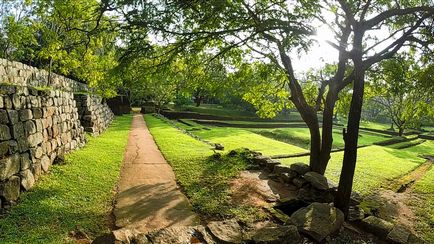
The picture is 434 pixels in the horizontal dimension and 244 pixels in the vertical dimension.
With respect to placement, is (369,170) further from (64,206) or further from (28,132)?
(28,132)

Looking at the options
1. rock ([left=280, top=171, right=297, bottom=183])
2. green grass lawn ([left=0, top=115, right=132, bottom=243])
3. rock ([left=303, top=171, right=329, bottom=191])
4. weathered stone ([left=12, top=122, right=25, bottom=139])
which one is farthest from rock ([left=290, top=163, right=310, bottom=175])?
weathered stone ([left=12, top=122, right=25, bottom=139])

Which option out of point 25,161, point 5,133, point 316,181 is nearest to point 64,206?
point 25,161

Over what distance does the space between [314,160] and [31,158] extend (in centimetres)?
886

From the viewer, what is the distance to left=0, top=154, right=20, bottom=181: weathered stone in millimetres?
6430

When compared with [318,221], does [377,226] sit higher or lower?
lower

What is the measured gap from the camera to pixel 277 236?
17.9 feet

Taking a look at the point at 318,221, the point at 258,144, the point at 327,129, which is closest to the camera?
the point at 318,221

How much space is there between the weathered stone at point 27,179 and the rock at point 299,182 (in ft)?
24.4

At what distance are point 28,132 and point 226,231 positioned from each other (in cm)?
581

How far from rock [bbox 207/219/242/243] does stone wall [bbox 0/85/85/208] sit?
435 centimetres

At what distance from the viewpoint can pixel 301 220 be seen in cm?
634

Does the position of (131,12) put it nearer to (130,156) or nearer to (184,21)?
(184,21)

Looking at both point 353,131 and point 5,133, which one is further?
point 353,131

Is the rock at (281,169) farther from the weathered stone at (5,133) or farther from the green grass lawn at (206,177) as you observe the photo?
the weathered stone at (5,133)
